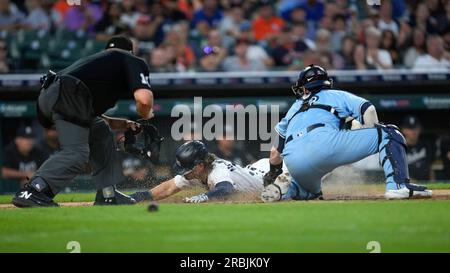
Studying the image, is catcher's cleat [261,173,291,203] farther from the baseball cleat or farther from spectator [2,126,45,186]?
spectator [2,126,45,186]

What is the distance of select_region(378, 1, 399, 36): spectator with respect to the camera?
15484mm

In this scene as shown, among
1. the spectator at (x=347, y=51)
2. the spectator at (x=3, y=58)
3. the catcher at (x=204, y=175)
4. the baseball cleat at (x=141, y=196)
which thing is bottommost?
the baseball cleat at (x=141, y=196)

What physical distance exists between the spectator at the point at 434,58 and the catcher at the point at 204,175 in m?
5.85

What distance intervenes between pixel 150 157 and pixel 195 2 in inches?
288

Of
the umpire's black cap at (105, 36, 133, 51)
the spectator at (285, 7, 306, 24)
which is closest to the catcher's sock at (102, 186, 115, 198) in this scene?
the umpire's black cap at (105, 36, 133, 51)

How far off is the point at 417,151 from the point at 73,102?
7.63m

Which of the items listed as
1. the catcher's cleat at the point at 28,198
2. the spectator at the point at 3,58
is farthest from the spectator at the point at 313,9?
the catcher's cleat at the point at 28,198

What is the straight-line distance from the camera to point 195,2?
16.2 meters

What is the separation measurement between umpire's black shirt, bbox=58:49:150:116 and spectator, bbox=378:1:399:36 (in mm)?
7781

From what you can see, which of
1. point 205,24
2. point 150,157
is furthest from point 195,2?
point 150,157

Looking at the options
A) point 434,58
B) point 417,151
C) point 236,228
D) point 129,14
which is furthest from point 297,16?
point 236,228

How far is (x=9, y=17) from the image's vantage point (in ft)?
49.4

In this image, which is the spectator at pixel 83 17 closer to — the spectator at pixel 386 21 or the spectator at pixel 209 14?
the spectator at pixel 209 14

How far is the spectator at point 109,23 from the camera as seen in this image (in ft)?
49.8
